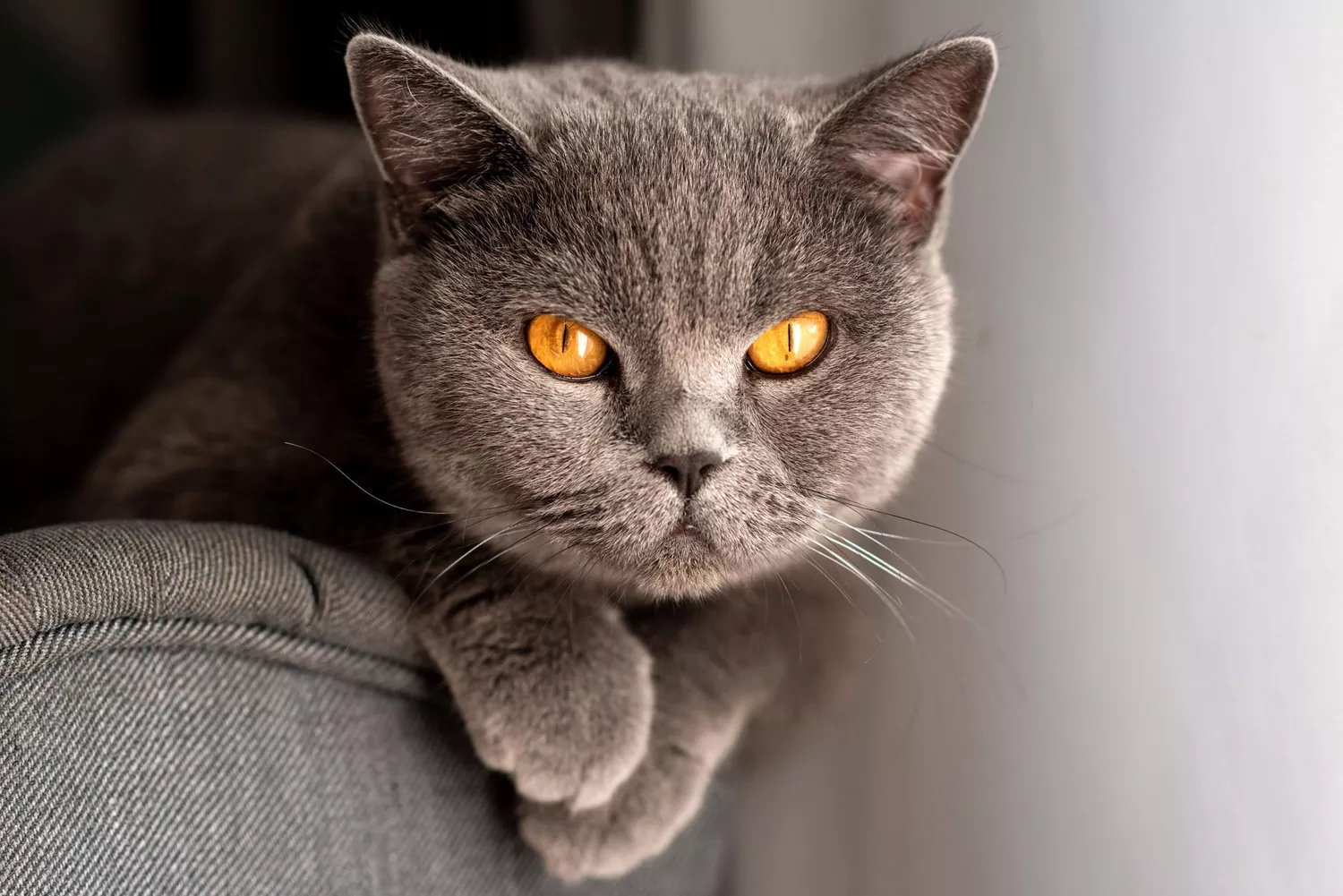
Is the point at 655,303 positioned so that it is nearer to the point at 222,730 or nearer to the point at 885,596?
the point at 885,596

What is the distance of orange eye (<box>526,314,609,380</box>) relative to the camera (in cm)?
81

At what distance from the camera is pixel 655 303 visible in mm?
792

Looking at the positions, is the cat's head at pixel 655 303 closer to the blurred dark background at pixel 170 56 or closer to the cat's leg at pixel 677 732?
the cat's leg at pixel 677 732

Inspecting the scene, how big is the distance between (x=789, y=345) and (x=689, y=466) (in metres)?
0.14

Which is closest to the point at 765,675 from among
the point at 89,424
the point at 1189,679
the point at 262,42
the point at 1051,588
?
the point at 1051,588

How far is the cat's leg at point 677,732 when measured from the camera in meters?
0.90

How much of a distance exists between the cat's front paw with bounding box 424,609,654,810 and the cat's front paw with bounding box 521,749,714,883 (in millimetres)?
27

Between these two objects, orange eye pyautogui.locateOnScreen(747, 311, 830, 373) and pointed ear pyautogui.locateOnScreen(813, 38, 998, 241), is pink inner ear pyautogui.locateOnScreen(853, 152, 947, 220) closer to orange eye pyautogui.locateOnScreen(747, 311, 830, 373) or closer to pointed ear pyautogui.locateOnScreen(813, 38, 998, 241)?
pointed ear pyautogui.locateOnScreen(813, 38, 998, 241)

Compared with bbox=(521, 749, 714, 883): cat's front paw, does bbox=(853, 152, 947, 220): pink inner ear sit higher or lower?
higher

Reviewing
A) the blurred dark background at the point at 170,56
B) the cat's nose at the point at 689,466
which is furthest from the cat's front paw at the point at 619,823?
the blurred dark background at the point at 170,56

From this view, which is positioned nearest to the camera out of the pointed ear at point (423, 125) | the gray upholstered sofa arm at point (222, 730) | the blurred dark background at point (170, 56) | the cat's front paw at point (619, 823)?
the gray upholstered sofa arm at point (222, 730)

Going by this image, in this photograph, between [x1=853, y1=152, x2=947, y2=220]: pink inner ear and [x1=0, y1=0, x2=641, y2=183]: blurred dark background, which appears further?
[x1=0, y1=0, x2=641, y2=183]: blurred dark background

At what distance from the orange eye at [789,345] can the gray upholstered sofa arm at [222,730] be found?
1.13 feet

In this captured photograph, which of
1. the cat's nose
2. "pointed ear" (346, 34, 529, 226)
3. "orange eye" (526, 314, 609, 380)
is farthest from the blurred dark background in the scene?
the cat's nose
